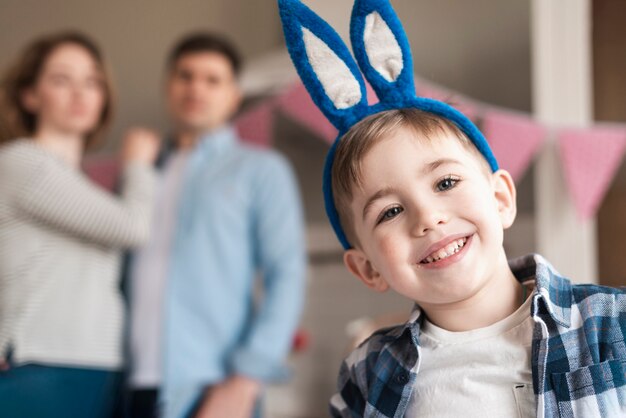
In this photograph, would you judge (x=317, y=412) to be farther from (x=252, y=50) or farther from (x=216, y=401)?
(x=252, y=50)

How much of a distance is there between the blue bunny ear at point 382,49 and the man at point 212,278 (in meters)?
0.80

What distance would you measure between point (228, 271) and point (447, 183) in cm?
83

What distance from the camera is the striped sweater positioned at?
1123mm

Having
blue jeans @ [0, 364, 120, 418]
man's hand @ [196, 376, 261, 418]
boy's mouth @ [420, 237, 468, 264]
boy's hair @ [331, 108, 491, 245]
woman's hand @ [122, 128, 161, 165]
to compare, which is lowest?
man's hand @ [196, 376, 261, 418]

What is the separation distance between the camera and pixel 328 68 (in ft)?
1.90

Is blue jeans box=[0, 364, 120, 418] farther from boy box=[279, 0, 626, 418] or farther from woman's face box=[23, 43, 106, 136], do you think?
boy box=[279, 0, 626, 418]

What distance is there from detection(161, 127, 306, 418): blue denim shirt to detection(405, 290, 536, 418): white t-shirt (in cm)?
73

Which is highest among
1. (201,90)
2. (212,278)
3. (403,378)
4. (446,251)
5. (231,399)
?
(201,90)

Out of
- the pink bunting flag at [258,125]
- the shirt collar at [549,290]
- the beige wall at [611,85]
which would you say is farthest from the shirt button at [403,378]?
the pink bunting flag at [258,125]

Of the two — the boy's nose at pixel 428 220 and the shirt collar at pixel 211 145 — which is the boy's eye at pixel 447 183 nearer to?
the boy's nose at pixel 428 220

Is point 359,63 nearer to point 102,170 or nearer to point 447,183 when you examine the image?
point 447,183

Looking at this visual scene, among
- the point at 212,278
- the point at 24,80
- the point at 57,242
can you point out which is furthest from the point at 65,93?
the point at 212,278

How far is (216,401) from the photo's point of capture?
1.26 metres

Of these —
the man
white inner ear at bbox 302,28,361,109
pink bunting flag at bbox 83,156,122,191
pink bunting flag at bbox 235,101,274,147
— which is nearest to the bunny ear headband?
white inner ear at bbox 302,28,361,109
